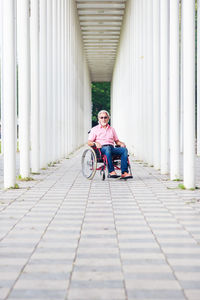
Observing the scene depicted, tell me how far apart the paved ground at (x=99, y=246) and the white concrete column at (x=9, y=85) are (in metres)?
0.73

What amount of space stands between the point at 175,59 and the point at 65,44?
10.4 m

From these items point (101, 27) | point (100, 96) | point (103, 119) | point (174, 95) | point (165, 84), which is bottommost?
point (103, 119)

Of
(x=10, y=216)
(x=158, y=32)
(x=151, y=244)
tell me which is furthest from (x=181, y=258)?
(x=158, y=32)

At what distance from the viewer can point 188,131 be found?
→ 6664mm

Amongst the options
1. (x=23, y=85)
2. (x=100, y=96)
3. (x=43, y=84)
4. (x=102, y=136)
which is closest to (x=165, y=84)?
(x=102, y=136)

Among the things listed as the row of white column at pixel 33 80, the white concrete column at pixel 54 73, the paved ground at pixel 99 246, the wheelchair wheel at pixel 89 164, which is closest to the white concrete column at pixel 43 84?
the row of white column at pixel 33 80

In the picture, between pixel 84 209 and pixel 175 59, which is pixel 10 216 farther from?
pixel 175 59

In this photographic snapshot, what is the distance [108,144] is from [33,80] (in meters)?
2.22

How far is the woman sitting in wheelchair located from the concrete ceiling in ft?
43.4

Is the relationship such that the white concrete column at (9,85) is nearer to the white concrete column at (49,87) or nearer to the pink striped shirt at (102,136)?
the pink striped shirt at (102,136)

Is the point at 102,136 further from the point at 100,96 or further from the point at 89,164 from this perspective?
the point at 100,96

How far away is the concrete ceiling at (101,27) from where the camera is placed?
21.3m

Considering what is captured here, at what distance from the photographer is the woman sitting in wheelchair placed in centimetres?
818

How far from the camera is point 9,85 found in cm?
689
